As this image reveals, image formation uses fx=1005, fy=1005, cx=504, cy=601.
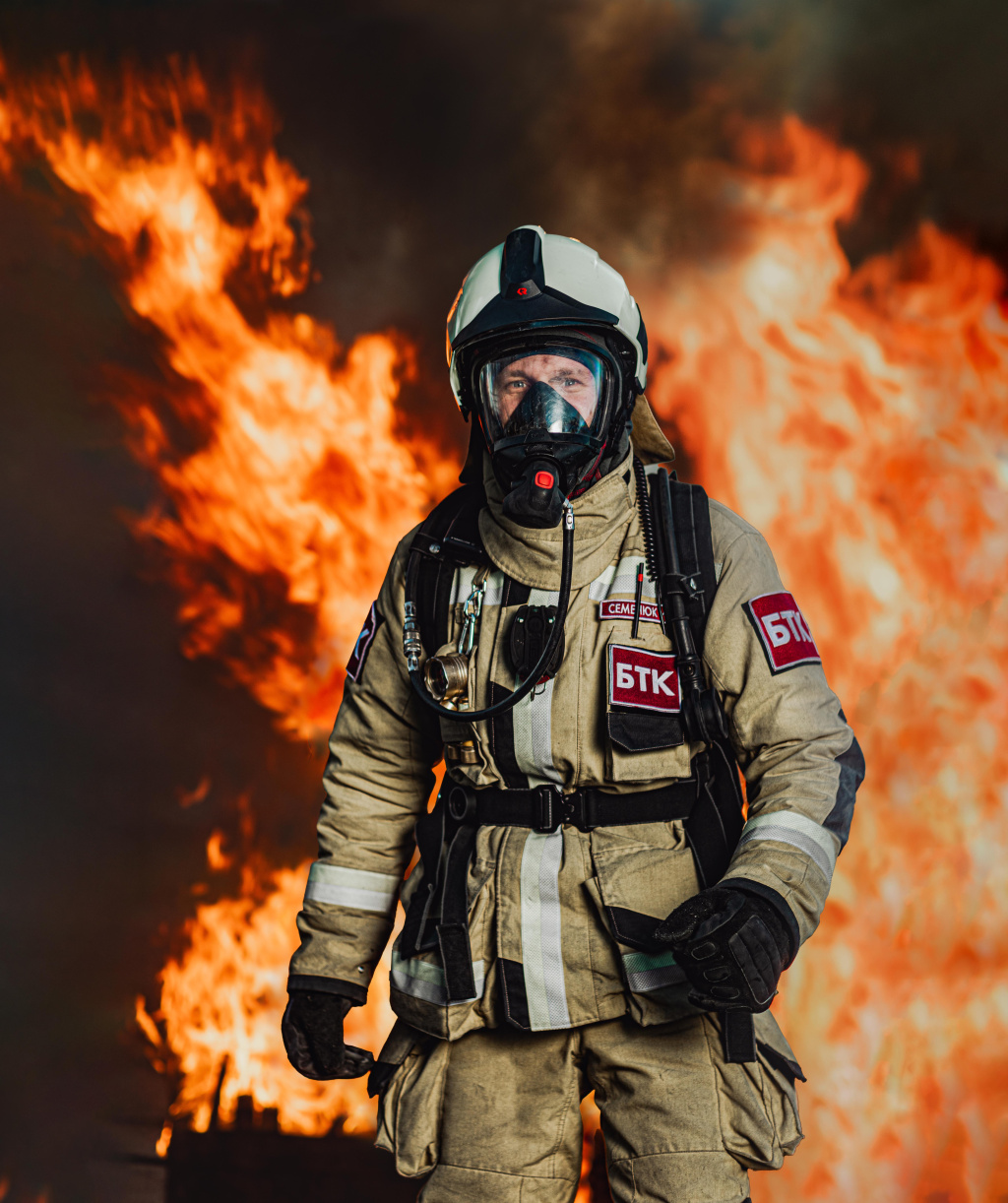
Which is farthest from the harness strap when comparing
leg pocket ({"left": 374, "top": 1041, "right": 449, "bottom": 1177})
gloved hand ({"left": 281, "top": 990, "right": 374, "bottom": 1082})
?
gloved hand ({"left": 281, "top": 990, "right": 374, "bottom": 1082})

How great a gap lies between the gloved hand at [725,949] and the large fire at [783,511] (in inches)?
96.3

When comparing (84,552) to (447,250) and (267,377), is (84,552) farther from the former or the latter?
(447,250)

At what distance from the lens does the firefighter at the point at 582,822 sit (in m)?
1.63

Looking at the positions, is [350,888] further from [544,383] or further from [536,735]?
[544,383]

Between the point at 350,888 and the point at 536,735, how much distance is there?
1.87 feet

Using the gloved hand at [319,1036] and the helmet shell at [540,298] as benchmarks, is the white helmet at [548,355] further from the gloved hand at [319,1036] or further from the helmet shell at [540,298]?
the gloved hand at [319,1036]

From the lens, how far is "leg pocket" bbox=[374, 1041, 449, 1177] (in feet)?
5.89

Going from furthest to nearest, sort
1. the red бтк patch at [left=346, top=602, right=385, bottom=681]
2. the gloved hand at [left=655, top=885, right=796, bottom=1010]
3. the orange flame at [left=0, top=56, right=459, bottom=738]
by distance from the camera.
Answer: the orange flame at [left=0, top=56, right=459, bottom=738], the red бтк patch at [left=346, top=602, right=385, bottom=681], the gloved hand at [left=655, top=885, right=796, bottom=1010]

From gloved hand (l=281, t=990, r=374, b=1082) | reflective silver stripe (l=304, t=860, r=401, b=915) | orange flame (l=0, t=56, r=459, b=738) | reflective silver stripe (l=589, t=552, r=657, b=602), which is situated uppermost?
orange flame (l=0, t=56, r=459, b=738)

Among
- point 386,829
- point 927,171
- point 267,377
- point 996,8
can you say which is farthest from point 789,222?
point 386,829

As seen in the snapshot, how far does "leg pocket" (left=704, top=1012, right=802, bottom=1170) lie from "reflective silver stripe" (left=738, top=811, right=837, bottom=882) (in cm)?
33

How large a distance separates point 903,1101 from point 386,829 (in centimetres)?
254

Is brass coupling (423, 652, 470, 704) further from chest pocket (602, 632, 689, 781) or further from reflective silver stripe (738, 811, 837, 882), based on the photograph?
reflective silver stripe (738, 811, 837, 882)

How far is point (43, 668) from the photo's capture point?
387cm
